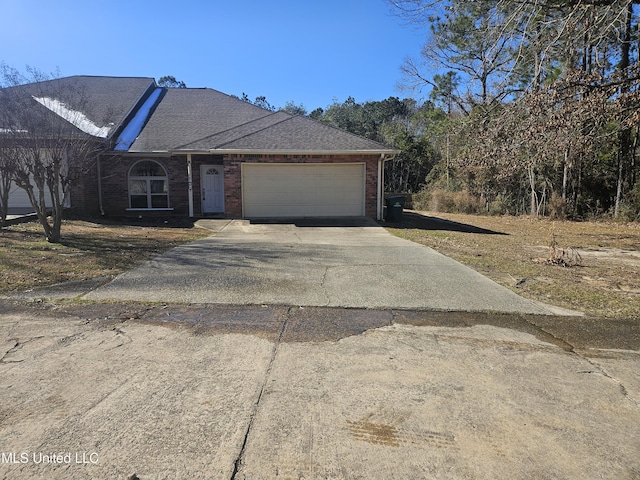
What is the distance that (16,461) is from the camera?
246cm

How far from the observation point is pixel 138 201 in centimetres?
1778

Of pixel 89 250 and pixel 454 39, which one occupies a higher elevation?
pixel 454 39

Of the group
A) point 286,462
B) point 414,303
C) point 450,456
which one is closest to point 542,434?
point 450,456

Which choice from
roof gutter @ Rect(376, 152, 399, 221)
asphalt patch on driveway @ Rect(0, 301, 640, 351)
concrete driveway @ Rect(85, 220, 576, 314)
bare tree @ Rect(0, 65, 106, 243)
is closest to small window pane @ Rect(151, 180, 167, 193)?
bare tree @ Rect(0, 65, 106, 243)

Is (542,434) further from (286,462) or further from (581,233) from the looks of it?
(581,233)

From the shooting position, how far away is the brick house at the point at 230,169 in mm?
16141

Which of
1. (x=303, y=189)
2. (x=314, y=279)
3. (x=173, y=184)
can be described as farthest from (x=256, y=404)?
(x=173, y=184)

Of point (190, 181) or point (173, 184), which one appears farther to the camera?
point (173, 184)

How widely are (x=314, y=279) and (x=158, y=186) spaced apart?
12.8m

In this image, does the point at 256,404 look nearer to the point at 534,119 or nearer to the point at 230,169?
the point at 534,119

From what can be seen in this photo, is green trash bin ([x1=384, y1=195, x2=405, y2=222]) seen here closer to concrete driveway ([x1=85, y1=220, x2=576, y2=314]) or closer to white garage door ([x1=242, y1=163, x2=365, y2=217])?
white garage door ([x1=242, y1=163, x2=365, y2=217])

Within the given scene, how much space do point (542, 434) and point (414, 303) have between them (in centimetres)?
314

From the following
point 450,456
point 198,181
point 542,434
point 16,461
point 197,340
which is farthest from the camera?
Answer: point 198,181

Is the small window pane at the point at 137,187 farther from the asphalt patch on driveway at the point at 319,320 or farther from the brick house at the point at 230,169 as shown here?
the asphalt patch on driveway at the point at 319,320
